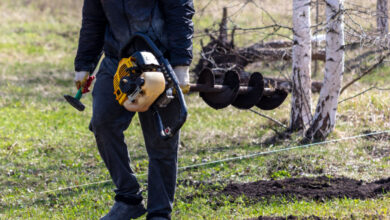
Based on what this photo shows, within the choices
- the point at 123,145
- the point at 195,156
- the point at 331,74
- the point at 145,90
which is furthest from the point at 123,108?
the point at 331,74

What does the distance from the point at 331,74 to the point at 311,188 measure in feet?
8.72

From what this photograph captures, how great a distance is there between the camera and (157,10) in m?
4.16

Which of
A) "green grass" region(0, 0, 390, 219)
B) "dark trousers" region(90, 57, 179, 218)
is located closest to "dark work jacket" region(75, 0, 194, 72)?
"dark trousers" region(90, 57, 179, 218)

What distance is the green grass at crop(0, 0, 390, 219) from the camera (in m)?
5.12

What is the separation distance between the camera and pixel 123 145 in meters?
4.27

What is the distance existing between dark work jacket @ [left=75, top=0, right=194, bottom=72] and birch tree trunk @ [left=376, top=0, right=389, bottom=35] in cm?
413

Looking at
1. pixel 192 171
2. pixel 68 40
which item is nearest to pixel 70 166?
pixel 192 171

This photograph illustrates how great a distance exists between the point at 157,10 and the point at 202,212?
6.45 feet

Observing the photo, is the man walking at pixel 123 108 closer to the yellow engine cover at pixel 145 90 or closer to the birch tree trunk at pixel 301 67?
the yellow engine cover at pixel 145 90

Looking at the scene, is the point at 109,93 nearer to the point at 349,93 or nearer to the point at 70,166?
the point at 70,166

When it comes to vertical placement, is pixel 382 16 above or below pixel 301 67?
above

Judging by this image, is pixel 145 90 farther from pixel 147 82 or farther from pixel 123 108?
pixel 123 108

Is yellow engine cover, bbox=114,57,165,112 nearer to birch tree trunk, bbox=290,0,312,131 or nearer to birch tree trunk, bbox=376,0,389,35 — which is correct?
birch tree trunk, bbox=290,0,312,131

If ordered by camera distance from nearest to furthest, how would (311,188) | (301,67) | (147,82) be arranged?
(147,82), (311,188), (301,67)
